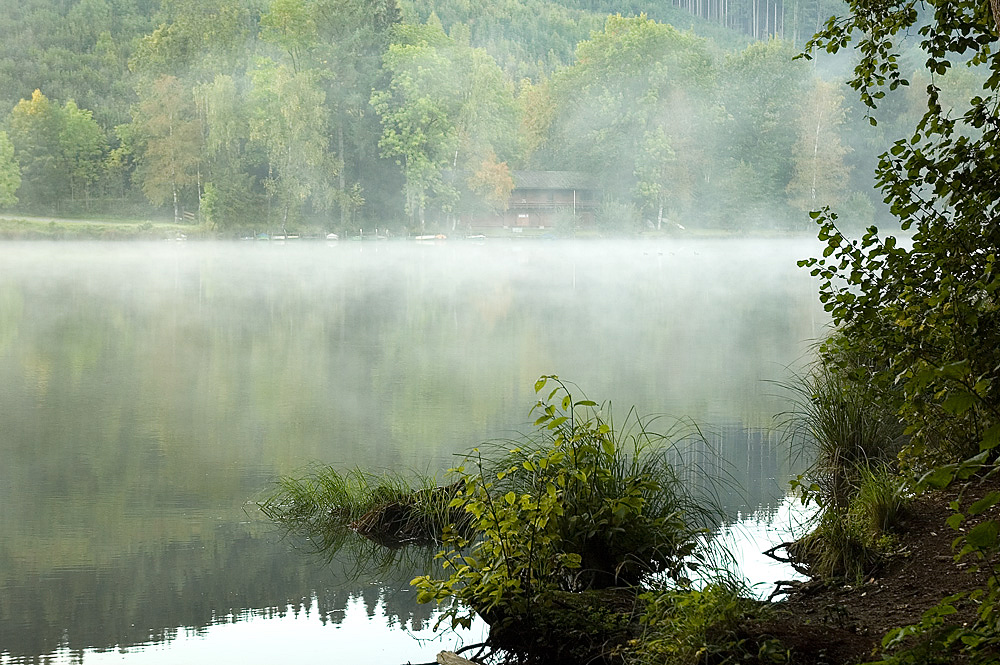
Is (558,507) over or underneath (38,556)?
over

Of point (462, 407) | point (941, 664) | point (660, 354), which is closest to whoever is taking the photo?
point (941, 664)

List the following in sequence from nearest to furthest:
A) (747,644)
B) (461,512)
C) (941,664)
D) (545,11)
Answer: (941,664), (747,644), (461,512), (545,11)

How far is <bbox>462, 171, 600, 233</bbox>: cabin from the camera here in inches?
2100

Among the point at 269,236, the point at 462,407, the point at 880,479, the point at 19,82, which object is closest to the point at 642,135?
the point at 269,236

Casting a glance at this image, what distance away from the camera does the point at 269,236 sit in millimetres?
46750

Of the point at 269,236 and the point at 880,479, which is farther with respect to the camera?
the point at 269,236

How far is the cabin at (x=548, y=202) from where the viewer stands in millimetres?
53328

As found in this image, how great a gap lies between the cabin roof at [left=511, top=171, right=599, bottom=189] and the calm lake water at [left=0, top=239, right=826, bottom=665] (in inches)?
1256

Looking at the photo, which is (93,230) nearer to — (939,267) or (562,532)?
(562,532)

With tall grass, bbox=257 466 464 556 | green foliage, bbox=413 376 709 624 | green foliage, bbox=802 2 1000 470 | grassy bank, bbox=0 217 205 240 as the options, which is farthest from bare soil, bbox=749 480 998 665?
grassy bank, bbox=0 217 205 240

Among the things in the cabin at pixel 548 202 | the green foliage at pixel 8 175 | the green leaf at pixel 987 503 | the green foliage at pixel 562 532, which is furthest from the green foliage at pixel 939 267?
the green foliage at pixel 8 175

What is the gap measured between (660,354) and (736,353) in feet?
2.73

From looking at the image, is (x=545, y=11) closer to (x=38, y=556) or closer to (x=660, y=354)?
(x=660, y=354)

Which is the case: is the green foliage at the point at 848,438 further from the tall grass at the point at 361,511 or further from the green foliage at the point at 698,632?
the green foliage at the point at 698,632
